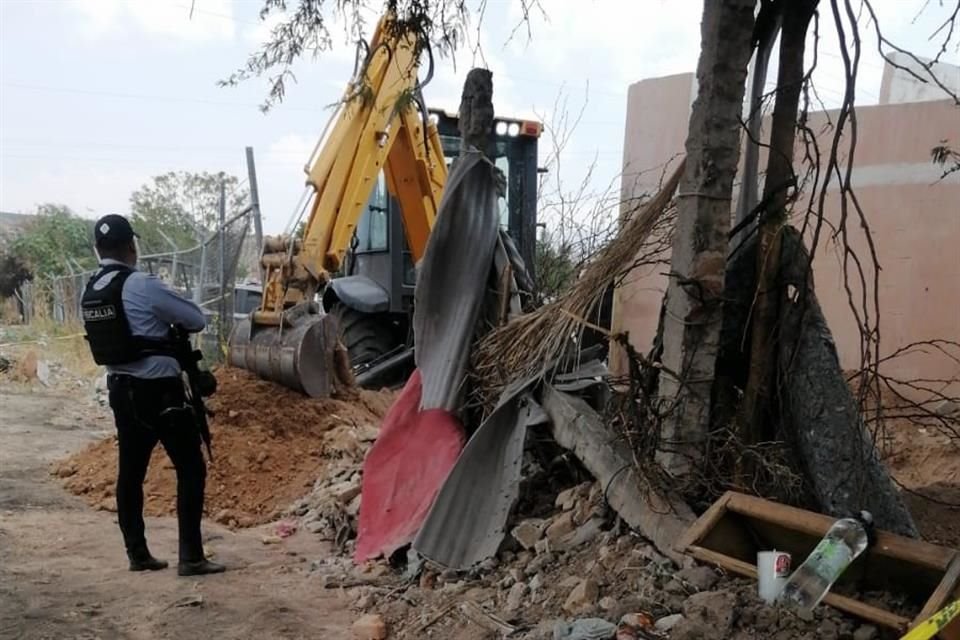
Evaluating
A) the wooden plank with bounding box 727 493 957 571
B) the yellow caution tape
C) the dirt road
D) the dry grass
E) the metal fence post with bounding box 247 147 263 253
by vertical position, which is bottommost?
the dirt road

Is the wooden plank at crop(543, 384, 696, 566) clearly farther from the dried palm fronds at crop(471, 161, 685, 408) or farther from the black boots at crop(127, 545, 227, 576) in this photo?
the black boots at crop(127, 545, 227, 576)

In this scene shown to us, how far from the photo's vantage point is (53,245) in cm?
2834

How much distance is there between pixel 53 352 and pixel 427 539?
40.5ft

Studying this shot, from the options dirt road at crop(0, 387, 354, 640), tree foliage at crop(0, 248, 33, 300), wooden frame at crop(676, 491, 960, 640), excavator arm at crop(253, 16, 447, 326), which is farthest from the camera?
tree foliage at crop(0, 248, 33, 300)

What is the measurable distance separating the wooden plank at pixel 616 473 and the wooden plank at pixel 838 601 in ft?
0.44

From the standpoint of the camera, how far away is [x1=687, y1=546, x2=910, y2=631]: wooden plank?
2451 mm

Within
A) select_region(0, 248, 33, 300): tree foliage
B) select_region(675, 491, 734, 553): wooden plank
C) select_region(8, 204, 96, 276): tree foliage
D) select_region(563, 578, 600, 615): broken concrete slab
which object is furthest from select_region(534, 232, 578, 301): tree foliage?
select_region(0, 248, 33, 300): tree foliage

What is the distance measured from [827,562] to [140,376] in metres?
3.21

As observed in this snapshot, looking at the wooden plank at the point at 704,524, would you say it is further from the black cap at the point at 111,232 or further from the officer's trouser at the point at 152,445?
the black cap at the point at 111,232

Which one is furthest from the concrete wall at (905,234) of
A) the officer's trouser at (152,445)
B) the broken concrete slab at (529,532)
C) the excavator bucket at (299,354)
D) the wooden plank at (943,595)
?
the wooden plank at (943,595)

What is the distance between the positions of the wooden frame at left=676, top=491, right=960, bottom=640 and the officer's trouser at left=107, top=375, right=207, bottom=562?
259 cm

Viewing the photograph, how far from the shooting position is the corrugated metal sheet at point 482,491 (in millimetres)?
3971

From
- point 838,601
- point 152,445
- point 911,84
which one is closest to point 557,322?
point 838,601

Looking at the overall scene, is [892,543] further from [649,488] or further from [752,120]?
[752,120]
